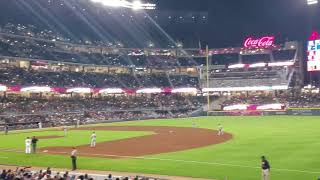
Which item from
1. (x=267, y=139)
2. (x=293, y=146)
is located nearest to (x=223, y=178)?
(x=293, y=146)

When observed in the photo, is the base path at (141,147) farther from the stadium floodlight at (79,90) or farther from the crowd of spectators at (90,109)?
the stadium floodlight at (79,90)

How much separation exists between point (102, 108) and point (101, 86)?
25.7 feet

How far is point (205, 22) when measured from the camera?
123 metres

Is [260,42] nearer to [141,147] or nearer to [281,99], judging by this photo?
[281,99]

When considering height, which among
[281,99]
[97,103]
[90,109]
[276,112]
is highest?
[97,103]

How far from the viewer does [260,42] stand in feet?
345

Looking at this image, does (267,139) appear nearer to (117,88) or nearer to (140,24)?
(117,88)

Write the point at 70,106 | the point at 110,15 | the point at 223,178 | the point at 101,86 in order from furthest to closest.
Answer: the point at 110,15 → the point at 101,86 → the point at 70,106 → the point at 223,178

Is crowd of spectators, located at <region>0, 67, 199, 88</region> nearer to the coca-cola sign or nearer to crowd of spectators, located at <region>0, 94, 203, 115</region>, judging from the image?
crowd of spectators, located at <region>0, 94, 203, 115</region>

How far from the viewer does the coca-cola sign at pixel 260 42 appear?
104 meters

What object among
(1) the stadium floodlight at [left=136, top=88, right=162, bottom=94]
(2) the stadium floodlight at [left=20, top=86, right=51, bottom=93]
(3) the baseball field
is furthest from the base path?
(1) the stadium floodlight at [left=136, top=88, right=162, bottom=94]

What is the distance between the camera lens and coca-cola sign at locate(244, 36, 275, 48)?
10381 cm

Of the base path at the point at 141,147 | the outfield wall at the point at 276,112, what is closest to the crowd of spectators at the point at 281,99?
the outfield wall at the point at 276,112

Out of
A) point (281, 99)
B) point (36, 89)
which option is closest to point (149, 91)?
point (36, 89)
